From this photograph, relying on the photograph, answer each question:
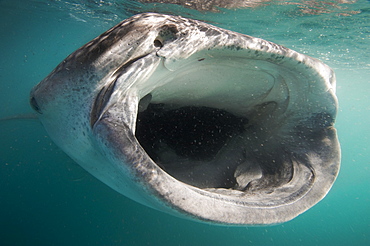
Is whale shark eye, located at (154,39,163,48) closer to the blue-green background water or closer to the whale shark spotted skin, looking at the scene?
the whale shark spotted skin

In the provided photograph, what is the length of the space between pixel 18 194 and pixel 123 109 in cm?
966

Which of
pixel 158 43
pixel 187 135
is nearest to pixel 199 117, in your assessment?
pixel 187 135

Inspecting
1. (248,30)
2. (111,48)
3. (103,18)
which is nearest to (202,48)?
(111,48)

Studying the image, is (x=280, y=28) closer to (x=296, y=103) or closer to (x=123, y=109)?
(x=296, y=103)

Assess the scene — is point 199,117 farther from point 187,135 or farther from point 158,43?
point 158,43

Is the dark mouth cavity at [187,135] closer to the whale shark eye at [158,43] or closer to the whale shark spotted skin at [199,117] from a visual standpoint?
the whale shark spotted skin at [199,117]

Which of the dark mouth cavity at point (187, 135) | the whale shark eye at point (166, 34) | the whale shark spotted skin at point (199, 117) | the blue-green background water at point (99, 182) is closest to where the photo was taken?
the whale shark spotted skin at point (199, 117)

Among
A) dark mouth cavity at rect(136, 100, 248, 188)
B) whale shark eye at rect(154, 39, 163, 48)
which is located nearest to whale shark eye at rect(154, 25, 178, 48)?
whale shark eye at rect(154, 39, 163, 48)

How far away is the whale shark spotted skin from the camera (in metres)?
0.98

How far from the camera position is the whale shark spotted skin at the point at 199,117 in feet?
3.21

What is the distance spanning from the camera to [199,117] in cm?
252

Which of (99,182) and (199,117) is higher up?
(199,117)

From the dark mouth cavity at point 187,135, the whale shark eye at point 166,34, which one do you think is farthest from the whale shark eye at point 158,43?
the dark mouth cavity at point 187,135

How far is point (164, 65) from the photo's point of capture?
1238mm
